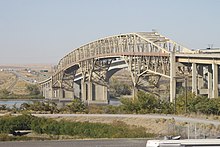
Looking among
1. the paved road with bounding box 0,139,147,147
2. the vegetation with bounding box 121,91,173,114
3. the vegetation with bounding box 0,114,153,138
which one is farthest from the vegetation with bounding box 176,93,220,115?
the paved road with bounding box 0,139,147,147

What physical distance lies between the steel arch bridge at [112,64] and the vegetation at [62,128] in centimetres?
3788

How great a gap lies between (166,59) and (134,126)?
138ft

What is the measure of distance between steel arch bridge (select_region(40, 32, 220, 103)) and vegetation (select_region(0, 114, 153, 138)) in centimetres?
3788

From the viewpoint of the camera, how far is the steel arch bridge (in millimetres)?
88688

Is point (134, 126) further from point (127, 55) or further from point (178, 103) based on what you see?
point (127, 55)

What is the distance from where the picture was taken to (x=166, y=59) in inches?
3408

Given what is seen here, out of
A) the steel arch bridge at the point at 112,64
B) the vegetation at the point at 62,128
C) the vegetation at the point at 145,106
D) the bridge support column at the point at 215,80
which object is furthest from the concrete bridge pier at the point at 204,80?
the vegetation at the point at 62,128

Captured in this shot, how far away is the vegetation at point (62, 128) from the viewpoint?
4059 cm

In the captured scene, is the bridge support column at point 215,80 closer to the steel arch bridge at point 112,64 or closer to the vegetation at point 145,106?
the steel arch bridge at point 112,64

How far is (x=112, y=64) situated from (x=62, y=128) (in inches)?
3136

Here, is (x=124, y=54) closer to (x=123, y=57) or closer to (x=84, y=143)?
(x=123, y=57)

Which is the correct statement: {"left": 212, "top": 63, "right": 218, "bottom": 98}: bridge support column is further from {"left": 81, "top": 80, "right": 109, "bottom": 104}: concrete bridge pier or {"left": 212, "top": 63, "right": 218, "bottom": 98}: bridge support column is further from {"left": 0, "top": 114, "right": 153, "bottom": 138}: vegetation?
{"left": 81, "top": 80, "right": 109, "bottom": 104}: concrete bridge pier

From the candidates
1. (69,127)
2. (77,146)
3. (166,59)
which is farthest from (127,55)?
(77,146)

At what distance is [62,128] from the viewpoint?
4369 cm
